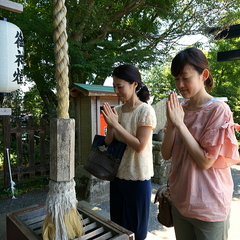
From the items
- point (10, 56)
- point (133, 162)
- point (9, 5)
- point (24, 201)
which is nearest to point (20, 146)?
point (24, 201)

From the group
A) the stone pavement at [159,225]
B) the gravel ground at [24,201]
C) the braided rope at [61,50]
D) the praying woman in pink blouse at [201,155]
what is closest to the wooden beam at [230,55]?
the stone pavement at [159,225]

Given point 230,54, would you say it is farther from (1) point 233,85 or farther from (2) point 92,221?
(1) point 233,85

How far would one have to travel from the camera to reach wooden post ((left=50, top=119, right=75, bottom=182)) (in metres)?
1.23

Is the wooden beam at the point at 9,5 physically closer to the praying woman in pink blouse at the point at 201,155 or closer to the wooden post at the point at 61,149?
the wooden post at the point at 61,149

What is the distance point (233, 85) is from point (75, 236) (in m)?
12.2

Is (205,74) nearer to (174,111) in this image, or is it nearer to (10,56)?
(174,111)

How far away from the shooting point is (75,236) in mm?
1405

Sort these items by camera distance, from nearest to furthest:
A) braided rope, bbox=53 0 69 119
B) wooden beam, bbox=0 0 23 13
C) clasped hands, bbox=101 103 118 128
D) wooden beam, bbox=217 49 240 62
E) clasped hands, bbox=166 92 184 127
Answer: braided rope, bbox=53 0 69 119 < clasped hands, bbox=166 92 184 127 < clasped hands, bbox=101 103 118 128 < wooden beam, bbox=0 0 23 13 < wooden beam, bbox=217 49 240 62

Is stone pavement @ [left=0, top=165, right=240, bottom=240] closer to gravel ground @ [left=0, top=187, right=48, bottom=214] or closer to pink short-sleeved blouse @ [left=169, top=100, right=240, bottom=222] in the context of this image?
gravel ground @ [left=0, top=187, right=48, bottom=214]

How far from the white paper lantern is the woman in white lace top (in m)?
1.95

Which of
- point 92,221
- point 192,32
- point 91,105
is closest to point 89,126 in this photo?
point 91,105

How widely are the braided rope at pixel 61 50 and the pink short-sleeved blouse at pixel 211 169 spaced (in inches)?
32.0

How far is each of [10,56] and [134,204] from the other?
2.64 metres

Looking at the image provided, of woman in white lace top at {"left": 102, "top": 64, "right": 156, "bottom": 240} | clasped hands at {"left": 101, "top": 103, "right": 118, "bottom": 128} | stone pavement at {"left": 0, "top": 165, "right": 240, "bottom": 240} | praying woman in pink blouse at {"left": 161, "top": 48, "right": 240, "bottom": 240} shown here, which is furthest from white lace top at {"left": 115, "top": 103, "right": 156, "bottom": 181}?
stone pavement at {"left": 0, "top": 165, "right": 240, "bottom": 240}
